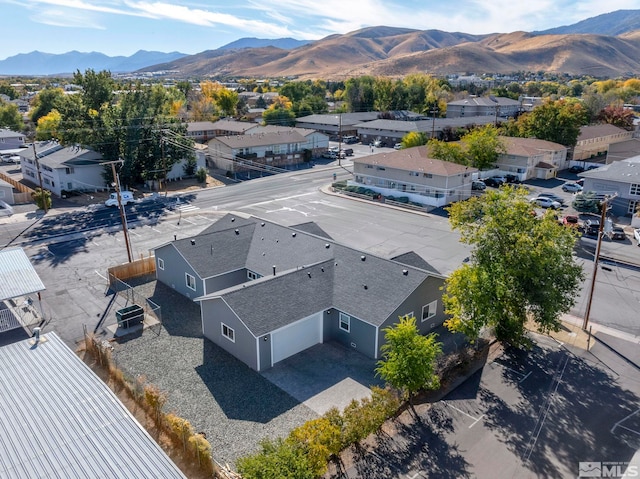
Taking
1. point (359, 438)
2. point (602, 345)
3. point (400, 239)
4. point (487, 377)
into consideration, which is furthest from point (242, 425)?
point (400, 239)

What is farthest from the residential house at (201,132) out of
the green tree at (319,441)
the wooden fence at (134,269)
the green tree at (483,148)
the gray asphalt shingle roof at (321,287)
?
the green tree at (319,441)

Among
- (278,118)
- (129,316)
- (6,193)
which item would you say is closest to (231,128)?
(278,118)

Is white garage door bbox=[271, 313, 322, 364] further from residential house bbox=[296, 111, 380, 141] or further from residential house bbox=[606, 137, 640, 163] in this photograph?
residential house bbox=[296, 111, 380, 141]

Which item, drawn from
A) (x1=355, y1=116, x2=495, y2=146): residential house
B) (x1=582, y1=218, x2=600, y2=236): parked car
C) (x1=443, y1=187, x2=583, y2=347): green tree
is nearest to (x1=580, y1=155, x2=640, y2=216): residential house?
(x1=582, y1=218, x2=600, y2=236): parked car

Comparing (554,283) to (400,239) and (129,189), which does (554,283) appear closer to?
(400,239)

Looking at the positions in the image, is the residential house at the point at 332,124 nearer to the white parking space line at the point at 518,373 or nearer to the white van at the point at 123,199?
the white van at the point at 123,199

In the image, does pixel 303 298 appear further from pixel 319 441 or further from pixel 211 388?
pixel 319 441
